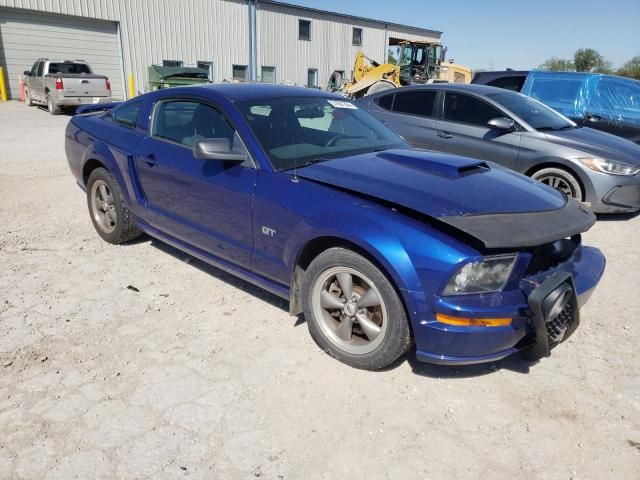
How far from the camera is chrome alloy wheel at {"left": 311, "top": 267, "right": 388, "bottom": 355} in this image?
2.73 m

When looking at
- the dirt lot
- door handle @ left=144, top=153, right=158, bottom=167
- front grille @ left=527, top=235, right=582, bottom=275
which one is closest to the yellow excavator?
door handle @ left=144, top=153, right=158, bottom=167

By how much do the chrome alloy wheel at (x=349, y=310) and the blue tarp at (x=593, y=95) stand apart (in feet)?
23.0

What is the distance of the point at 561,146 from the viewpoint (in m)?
5.77

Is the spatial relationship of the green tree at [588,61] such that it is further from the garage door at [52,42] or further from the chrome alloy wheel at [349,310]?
the chrome alloy wheel at [349,310]

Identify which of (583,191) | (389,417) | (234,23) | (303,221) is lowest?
(389,417)

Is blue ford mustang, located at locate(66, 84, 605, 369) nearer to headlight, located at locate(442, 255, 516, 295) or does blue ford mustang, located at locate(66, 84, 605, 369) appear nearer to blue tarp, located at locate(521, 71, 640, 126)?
headlight, located at locate(442, 255, 516, 295)

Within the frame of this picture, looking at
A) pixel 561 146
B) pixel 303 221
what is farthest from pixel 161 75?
pixel 303 221

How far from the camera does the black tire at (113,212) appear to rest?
4.44m

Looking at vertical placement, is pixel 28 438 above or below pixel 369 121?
below

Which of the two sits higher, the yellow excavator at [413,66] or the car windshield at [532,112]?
the yellow excavator at [413,66]

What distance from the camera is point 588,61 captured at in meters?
42.7

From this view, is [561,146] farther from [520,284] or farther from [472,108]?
[520,284]

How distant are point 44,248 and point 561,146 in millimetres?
5738

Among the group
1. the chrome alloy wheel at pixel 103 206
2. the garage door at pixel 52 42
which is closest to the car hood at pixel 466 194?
the chrome alloy wheel at pixel 103 206
